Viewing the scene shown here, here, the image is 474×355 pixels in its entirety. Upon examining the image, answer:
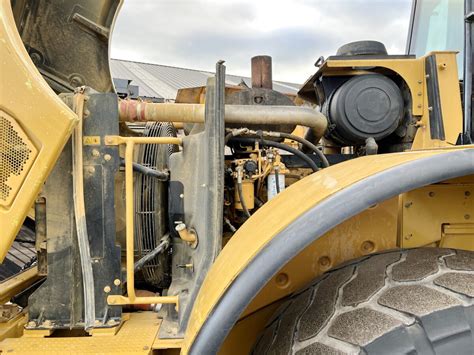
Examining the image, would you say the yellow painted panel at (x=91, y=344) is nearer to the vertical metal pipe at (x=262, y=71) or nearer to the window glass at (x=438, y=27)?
the vertical metal pipe at (x=262, y=71)

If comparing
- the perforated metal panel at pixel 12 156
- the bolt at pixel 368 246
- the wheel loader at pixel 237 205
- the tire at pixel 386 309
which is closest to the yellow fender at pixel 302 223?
the wheel loader at pixel 237 205

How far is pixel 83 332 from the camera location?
1866 mm

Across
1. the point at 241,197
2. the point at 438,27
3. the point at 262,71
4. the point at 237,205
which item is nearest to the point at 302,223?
the point at 241,197

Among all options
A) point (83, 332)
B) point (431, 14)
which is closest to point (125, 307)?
point (83, 332)

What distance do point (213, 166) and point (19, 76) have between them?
853 millimetres

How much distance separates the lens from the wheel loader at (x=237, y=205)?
4.09 feet

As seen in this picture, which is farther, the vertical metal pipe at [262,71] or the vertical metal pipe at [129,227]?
the vertical metal pipe at [262,71]

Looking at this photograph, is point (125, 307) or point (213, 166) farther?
point (125, 307)

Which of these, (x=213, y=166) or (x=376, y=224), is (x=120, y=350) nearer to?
(x=213, y=166)

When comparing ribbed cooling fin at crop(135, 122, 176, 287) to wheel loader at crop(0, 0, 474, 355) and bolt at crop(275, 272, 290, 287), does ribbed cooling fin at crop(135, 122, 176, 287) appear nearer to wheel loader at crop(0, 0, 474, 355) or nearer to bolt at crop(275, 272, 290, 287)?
wheel loader at crop(0, 0, 474, 355)

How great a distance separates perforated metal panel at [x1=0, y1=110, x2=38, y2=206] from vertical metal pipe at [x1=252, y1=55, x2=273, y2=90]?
65.8 inches

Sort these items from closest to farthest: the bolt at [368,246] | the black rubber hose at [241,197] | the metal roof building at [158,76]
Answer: the bolt at [368,246], the black rubber hose at [241,197], the metal roof building at [158,76]

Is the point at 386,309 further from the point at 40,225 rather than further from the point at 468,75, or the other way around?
the point at 40,225

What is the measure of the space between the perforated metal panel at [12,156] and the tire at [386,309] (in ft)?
3.88
